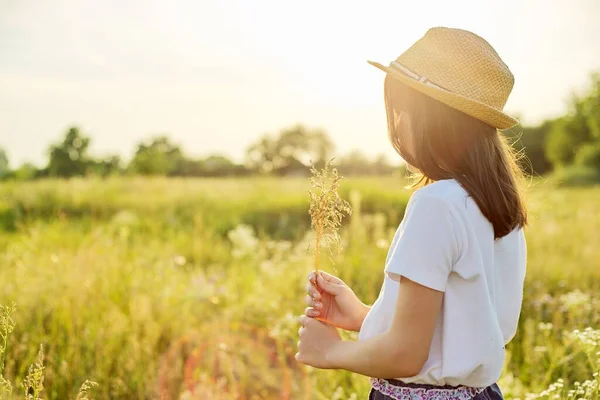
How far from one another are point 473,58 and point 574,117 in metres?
38.6

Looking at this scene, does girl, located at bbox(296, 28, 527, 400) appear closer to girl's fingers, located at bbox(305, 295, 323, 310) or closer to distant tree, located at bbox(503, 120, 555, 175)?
girl's fingers, located at bbox(305, 295, 323, 310)

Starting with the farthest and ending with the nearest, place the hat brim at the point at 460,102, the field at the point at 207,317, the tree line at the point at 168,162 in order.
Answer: the tree line at the point at 168,162
the field at the point at 207,317
the hat brim at the point at 460,102

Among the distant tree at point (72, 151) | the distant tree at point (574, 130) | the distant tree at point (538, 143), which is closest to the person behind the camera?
the distant tree at point (72, 151)

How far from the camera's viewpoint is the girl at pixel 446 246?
56.4 inches

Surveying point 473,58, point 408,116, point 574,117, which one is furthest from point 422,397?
point 574,117

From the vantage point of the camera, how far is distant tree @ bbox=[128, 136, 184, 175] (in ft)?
97.7

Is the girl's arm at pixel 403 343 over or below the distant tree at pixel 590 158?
below

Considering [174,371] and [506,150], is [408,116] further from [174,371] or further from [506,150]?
[174,371]

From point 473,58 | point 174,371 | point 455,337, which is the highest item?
point 473,58

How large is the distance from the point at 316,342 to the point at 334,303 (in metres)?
0.21

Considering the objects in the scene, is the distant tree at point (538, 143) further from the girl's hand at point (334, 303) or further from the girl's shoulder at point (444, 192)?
the girl's shoulder at point (444, 192)

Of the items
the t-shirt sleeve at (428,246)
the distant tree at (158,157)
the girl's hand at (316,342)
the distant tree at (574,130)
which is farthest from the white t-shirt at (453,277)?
the distant tree at (574,130)

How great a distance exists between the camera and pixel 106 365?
3.47m

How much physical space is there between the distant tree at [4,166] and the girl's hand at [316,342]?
390 inches
